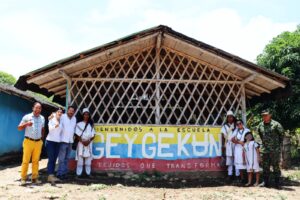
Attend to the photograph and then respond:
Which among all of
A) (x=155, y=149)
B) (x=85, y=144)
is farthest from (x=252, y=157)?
(x=85, y=144)

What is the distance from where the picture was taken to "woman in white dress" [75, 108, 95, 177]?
6.92 m

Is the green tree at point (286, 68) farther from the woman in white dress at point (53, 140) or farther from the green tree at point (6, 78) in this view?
the green tree at point (6, 78)

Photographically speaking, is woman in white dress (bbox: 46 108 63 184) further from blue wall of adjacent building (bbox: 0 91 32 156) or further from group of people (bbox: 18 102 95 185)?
blue wall of adjacent building (bbox: 0 91 32 156)

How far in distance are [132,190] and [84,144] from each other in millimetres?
1665

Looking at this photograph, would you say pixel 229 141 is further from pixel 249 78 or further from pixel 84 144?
pixel 84 144

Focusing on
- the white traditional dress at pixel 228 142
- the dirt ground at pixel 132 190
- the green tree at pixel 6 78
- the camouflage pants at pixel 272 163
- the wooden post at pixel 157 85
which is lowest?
the dirt ground at pixel 132 190

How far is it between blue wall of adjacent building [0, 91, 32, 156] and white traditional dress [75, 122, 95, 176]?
3.99 meters

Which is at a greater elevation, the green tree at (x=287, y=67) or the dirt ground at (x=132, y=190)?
the green tree at (x=287, y=67)

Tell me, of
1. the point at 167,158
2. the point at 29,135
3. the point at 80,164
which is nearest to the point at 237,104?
the point at 167,158

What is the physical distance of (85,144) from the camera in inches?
273

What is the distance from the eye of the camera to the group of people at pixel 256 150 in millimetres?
6652

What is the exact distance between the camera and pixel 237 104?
26.7 ft

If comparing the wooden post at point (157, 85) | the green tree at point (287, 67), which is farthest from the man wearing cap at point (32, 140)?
the green tree at point (287, 67)

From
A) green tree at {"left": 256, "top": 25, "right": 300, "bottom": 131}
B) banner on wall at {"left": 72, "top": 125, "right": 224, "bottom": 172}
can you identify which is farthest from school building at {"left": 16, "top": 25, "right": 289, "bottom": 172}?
green tree at {"left": 256, "top": 25, "right": 300, "bottom": 131}
